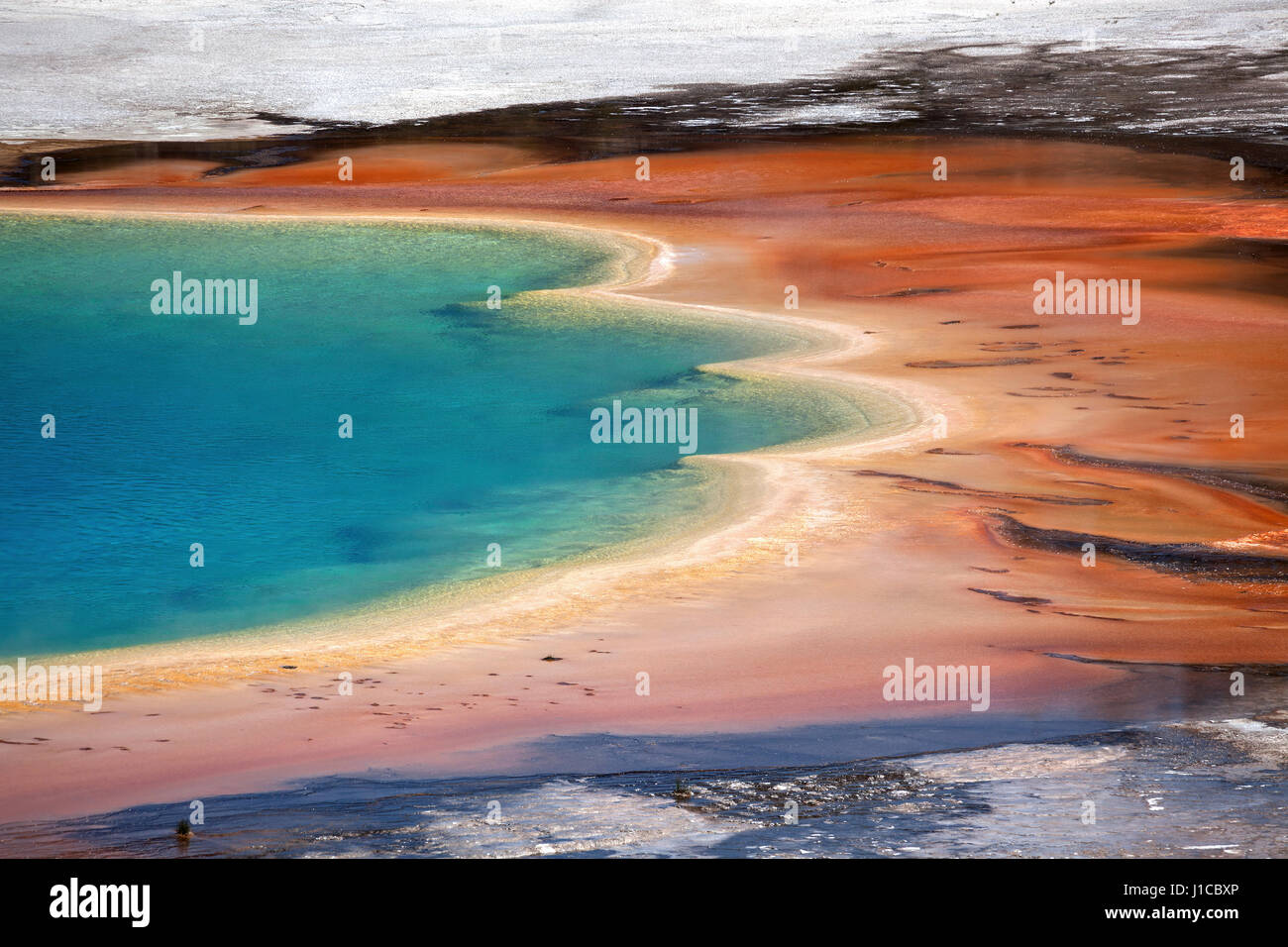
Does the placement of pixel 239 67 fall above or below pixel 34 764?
above

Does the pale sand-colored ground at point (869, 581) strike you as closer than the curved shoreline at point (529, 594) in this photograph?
Yes

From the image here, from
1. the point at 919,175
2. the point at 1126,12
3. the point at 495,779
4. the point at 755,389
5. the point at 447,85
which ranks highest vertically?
the point at 1126,12

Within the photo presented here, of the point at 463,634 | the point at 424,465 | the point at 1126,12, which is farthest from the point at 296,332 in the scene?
the point at 1126,12

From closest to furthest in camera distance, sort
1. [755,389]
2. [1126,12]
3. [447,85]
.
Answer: [755,389]
[447,85]
[1126,12]

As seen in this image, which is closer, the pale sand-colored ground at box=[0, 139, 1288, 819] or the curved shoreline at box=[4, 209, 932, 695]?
the pale sand-colored ground at box=[0, 139, 1288, 819]

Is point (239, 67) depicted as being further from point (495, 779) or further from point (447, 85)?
point (495, 779)

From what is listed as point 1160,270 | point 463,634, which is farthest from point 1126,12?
point 463,634

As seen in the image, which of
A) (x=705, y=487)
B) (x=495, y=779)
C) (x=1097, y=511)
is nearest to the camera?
(x=495, y=779)

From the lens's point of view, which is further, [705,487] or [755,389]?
[755,389]
